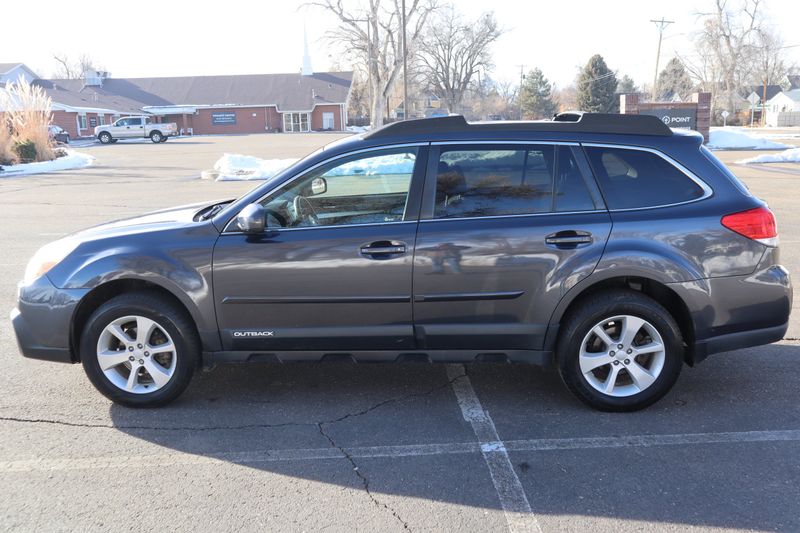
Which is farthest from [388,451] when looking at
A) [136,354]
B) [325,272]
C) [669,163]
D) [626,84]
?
[626,84]

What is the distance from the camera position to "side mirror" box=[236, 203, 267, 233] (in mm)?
3918

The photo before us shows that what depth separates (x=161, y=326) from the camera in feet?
13.4

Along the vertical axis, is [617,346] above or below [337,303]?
below

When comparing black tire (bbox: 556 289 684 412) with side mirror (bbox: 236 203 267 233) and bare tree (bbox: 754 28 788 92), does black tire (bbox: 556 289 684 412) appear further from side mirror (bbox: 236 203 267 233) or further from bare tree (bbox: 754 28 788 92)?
bare tree (bbox: 754 28 788 92)

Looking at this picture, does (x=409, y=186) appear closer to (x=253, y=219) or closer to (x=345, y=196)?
(x=345, y=196)

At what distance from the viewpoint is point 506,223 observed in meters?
3.97

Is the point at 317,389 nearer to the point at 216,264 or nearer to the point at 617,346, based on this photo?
the point at 216,264

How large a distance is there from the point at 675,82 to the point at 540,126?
89.7 metres

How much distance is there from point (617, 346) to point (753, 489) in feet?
3.56

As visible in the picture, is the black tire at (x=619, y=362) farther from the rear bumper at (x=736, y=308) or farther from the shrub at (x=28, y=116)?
the shrub at (x=28, y=116)

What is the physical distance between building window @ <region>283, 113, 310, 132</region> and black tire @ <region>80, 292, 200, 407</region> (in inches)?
2781

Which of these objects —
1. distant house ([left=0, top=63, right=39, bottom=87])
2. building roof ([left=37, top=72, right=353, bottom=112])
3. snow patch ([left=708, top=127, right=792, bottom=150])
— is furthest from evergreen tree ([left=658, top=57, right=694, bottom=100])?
distant house ([left=0, top=63, right=39, bottom=87])

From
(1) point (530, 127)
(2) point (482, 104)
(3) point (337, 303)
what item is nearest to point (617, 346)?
(1) point (530, 127)

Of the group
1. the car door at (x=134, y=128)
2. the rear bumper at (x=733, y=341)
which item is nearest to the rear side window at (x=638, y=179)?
the rear bumper at (x=733, y=341)
